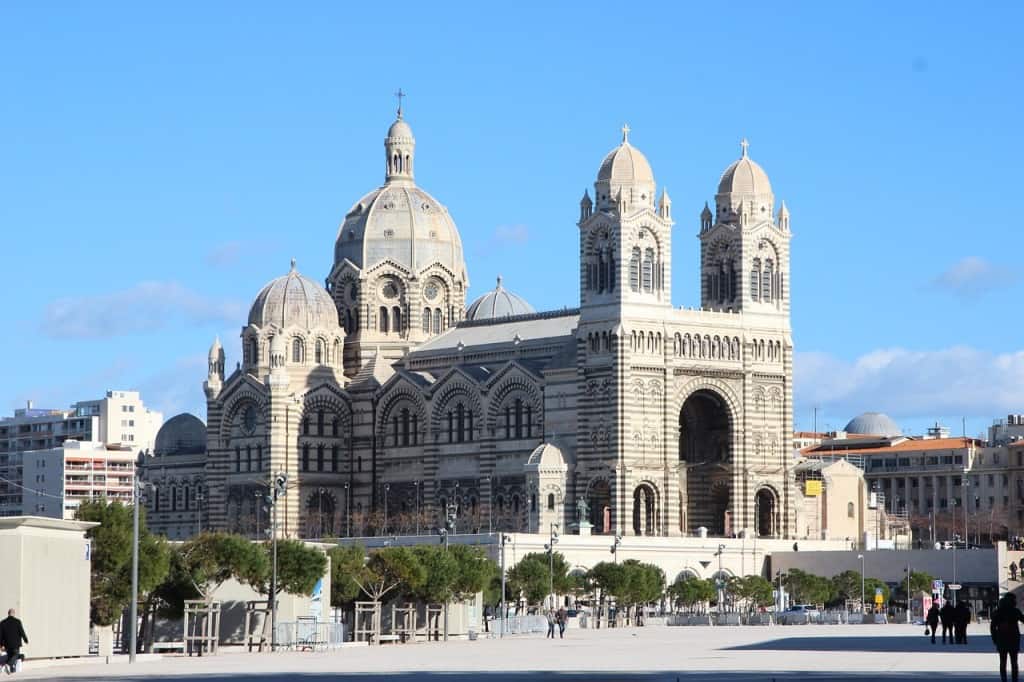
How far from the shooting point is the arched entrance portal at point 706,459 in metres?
130

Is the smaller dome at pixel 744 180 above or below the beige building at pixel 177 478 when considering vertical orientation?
above

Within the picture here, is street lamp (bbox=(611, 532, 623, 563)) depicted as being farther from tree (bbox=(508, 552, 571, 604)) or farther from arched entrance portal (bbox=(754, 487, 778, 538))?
arched entrance portal (bbox=(754, 487, 778, 538))

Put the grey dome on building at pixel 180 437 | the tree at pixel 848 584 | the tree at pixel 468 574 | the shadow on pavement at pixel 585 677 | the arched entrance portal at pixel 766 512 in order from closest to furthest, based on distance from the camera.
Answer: the shadow on pavement at pixel 585 677 → the tree at pixel 468 574 → the tree at pixel 848 584 → the arched entrance portal at pixel 766 512 → the grey dome on building at pixel 180 437

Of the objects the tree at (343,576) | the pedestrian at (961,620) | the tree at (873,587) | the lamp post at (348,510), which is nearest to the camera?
the pedestrian at (961,620)

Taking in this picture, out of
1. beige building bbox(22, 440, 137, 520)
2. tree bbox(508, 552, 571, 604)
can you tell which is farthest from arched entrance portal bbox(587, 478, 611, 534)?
beige building bbox(22, 440, 137, 520)

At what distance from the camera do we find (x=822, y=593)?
121 m

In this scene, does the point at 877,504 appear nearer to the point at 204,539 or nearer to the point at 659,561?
the point at 659,561

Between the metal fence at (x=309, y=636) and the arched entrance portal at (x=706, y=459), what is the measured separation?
2198 inches

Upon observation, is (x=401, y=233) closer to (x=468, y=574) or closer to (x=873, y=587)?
(x=873, y=587)

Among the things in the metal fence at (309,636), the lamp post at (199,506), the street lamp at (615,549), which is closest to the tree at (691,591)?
the street lamp at (615,549)

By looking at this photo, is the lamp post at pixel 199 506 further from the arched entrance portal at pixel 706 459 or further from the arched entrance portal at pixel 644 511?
the arched entrance portal at pixel 644 511

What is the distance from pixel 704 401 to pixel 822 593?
16110mm

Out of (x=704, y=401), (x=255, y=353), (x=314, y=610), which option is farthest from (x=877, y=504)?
(x=314, y=610)

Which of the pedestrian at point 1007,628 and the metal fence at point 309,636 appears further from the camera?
the metal fence at point 309,636
